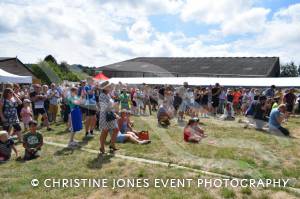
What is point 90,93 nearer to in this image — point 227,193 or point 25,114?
point 25,114

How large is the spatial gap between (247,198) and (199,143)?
3948 millimetres

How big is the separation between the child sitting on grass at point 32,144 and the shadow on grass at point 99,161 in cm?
132

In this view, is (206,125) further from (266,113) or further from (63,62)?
(63,62)

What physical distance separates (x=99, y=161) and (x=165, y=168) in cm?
144

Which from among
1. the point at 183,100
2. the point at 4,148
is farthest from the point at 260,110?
the point at 4,148

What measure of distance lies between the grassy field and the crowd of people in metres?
0.50

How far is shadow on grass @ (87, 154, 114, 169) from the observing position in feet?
21.1

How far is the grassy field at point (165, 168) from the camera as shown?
502 cm

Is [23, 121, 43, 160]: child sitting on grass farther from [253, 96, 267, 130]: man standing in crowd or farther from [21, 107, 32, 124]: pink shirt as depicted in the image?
[253, 96, 267, 130]: man standing in crowd

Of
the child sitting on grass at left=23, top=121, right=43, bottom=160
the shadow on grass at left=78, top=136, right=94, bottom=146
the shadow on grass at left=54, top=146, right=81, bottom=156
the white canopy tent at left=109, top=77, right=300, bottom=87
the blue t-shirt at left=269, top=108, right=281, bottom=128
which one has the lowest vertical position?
the shadow on grass at left=54, top=146, right=81, bottom=156

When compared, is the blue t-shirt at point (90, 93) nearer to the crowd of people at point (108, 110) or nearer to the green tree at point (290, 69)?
the crowd of people at point (108, 110)

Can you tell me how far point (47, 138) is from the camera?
9367 millimetres

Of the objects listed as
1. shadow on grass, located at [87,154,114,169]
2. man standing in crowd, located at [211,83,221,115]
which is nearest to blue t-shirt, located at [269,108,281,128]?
man standing in crowd, located at [211,83,221,115]

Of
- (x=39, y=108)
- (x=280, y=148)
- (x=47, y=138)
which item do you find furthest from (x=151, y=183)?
(x=39, y=108)
